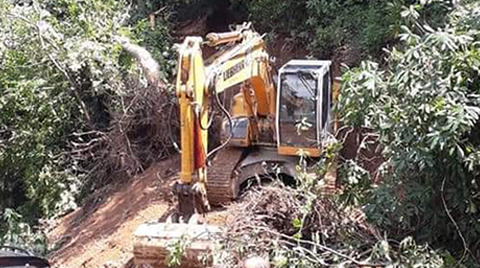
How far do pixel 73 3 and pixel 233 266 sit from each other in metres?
7.58

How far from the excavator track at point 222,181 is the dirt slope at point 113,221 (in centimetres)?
75

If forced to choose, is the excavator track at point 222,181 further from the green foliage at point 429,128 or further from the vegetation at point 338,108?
the green foliage at point 429,128

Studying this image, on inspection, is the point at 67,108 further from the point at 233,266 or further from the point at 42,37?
the point at 233,266

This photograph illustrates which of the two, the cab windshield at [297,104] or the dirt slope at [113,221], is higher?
the cab windshield at [297,104]

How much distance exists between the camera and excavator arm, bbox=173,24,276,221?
670cm

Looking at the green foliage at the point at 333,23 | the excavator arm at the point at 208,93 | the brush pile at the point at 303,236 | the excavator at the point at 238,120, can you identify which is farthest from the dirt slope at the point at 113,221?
the green foliage at the point at 333,23

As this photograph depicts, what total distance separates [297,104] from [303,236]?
7.65ft

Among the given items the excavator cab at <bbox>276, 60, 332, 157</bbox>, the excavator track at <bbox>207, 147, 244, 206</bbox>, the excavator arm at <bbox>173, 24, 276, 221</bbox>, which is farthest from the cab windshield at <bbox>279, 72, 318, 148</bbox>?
the excavator track at <bbox>207, 147, 244, 206</bbox>

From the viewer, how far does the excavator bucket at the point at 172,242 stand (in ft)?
20.6

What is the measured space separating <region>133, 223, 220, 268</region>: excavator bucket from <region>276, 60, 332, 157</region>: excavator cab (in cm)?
192

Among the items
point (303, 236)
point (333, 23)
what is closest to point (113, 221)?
point (303, 236)

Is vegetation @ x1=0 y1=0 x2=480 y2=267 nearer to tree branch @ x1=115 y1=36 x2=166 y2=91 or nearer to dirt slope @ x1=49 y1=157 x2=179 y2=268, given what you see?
tree branch @ x1=115 y1=36 x2=166 y2=91

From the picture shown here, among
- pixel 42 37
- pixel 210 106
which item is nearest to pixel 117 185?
pixel 42 37

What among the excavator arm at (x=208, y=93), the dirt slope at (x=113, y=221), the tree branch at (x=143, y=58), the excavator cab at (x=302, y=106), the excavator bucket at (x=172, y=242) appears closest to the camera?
the excavator bucket at (x=172, y=242)
